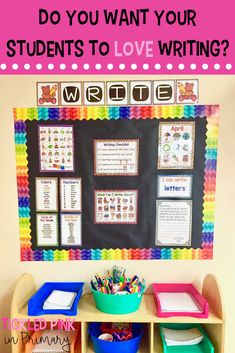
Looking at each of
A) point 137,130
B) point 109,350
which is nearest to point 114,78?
point 137,130

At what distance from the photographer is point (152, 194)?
5.18ft

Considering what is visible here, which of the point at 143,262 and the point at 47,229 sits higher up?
the point at 47,229

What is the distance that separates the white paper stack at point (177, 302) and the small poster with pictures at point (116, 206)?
0.38 meters

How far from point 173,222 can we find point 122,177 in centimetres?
33

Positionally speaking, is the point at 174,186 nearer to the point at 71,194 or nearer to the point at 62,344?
the point at 71,194

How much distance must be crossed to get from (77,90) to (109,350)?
1181mm

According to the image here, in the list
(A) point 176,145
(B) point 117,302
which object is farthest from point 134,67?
(B) point 117,302

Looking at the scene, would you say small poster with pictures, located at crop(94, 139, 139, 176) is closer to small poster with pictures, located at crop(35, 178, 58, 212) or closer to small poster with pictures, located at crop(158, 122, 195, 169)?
small poster with pictures, located at crop(158, 122, 195, 169)

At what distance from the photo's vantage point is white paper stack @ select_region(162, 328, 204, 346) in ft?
4.74

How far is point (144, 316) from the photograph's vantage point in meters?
1.40

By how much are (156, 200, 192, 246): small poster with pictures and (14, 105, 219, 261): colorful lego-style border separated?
48mm

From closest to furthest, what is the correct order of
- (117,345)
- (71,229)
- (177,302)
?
(117,345)
(177,302)
(71,229)

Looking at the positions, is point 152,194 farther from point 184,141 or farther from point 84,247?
point 84,247

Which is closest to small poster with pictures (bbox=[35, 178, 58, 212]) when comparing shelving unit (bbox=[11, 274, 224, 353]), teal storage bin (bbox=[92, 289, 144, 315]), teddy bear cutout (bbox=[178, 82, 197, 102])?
shelving unit (bbox=[11, 274, 224, 353])
